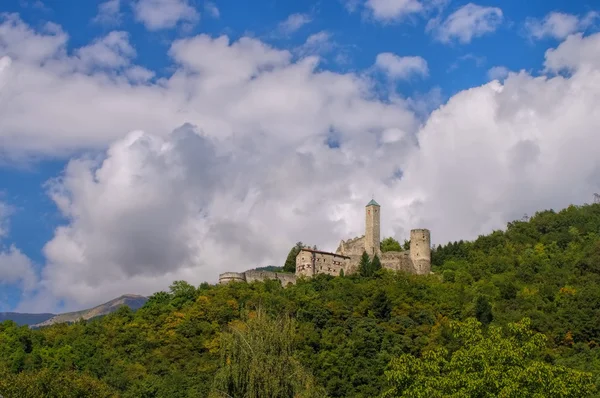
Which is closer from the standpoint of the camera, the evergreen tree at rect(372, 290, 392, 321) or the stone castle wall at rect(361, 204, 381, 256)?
the evergreen tree at rect(372, 290, 392, 321)

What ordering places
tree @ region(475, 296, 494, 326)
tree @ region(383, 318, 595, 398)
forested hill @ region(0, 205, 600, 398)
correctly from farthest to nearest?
tree @ region(475, 296, 494, 326) < forested hill @ region(0, 205, 600, 398) < tree @ region(383, 318, 595, 398)

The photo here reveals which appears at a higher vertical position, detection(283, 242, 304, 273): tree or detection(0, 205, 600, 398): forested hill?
detection(283, 242, 304, 273): tree

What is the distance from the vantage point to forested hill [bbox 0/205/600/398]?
3947 cm

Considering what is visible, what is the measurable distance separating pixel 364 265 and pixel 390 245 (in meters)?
16.9

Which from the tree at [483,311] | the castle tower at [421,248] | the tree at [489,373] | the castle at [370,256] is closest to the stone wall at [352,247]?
the castle at [370,256]

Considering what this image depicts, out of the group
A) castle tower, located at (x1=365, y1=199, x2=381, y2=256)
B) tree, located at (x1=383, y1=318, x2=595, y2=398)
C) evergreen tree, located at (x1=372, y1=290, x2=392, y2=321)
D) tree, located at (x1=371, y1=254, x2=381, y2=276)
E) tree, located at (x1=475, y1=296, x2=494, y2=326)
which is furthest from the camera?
castle tower, located at (x1=365, y1=199, x2=381, y2=256)

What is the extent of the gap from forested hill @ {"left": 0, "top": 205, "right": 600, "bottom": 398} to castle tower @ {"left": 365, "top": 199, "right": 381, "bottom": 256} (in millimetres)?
6687

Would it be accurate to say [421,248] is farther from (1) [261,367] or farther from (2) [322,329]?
(1) [261,367]

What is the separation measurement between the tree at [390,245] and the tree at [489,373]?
75138 mm

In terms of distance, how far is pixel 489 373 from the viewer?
2856 cm

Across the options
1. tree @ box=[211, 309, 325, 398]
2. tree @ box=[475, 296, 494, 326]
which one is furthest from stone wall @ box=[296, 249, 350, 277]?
tree @ box=[211, 309, 325, 398]

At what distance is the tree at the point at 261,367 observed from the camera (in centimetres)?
3578

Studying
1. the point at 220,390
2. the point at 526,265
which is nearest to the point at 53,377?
the point at 220,390

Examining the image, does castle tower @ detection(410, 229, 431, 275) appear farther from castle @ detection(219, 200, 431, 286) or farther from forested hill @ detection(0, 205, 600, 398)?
forested hill @ detection(0, 205, 600, 398)
